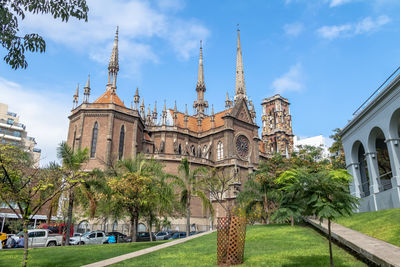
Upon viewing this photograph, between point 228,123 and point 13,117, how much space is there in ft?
188

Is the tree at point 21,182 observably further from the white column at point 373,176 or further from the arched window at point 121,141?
the arched window at point 121,141

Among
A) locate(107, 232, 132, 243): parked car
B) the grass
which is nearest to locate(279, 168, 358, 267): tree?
the grass

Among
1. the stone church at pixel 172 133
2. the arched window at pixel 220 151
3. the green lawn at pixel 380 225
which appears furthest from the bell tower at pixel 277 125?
the green lawn at pixel 380 225

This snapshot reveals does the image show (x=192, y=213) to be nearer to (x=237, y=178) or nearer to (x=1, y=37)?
(x=237, y=178)

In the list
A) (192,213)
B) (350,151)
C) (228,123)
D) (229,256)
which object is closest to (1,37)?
(229,256)

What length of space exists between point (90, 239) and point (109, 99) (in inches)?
933

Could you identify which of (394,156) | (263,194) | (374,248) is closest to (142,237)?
(263,194)

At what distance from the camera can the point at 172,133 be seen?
5175cm

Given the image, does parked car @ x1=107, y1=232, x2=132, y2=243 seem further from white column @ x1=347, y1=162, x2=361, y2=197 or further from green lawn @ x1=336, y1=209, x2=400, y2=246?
green lawn @ x1=336, y1=209, x2=400, y2=246

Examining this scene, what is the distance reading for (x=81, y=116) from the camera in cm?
4288

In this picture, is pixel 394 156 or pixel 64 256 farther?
pixel 394 156

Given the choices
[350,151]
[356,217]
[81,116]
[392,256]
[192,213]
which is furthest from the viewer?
[192,213]

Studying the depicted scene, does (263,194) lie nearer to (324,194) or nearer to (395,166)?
(395,166)

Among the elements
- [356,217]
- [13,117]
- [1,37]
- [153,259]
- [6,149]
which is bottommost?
[153,259]
